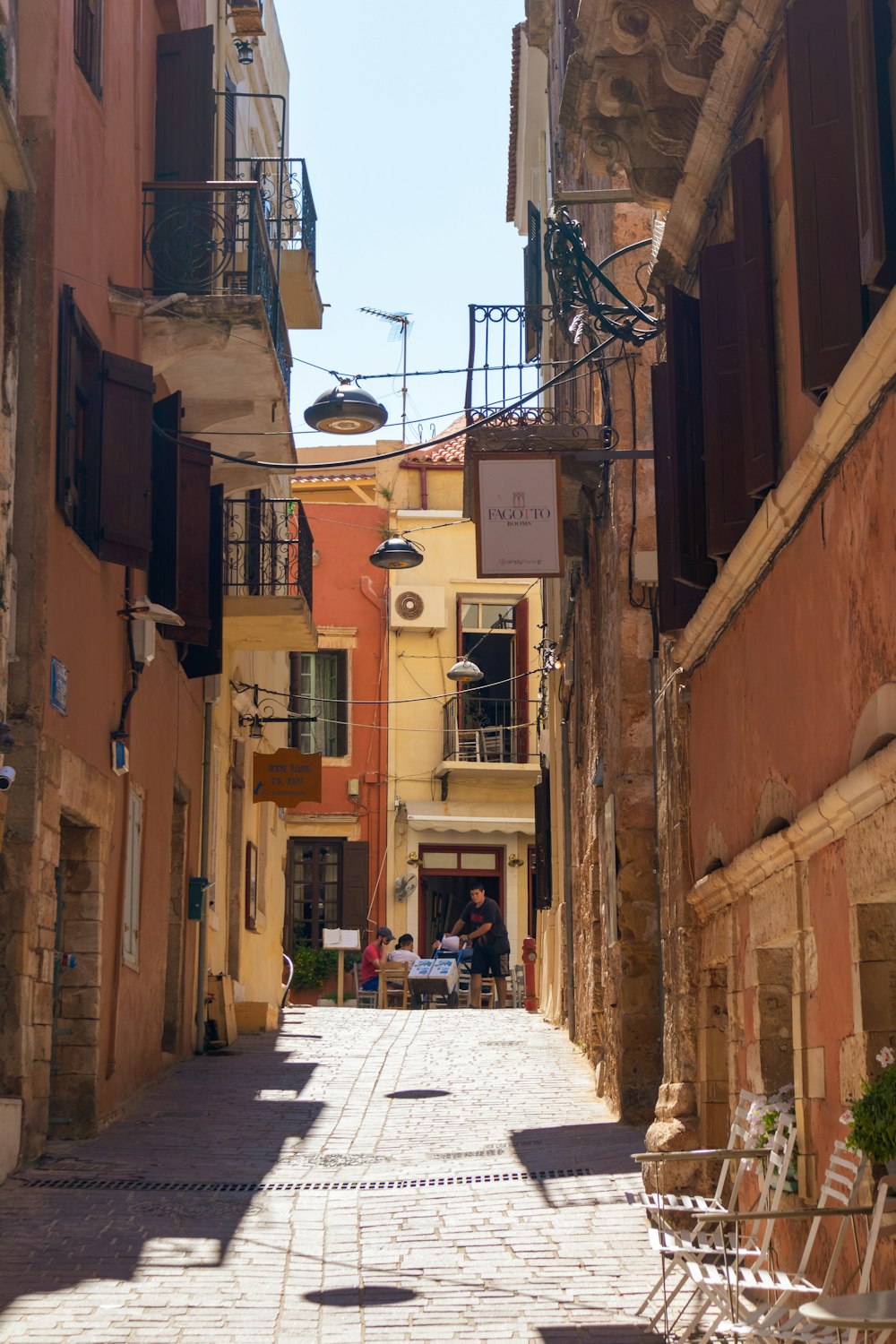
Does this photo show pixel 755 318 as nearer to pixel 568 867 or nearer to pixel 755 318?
pixel 755 318

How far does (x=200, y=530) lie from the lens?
47.7ft

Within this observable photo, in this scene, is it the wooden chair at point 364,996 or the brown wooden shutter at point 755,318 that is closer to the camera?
the brown wooden shutter at point 755,318

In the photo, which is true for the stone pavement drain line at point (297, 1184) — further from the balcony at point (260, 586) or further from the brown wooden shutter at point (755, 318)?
the balcony at point (260, 586)

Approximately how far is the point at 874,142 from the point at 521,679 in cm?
2762

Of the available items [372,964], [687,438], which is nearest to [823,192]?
[687,438]

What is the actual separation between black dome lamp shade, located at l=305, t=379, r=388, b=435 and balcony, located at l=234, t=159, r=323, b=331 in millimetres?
3825

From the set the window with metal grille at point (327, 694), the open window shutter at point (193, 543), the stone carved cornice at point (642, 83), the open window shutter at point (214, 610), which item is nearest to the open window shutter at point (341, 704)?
the window with metal grille at point (327, 694)

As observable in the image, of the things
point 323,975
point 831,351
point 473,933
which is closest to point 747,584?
point 831,351

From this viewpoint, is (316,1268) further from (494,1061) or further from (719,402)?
(494,1061)

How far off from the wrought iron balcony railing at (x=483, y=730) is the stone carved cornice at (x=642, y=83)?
22.4m

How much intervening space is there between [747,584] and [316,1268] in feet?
12.2

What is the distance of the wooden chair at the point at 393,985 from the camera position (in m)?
24.8

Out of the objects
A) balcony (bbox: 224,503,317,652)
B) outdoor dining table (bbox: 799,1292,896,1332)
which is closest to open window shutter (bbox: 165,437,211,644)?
balcony (bbox: 224,503,317,652)

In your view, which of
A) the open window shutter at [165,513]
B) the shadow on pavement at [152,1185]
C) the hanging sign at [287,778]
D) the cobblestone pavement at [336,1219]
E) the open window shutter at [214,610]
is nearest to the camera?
the cobblestone pavement at [336,1219]
